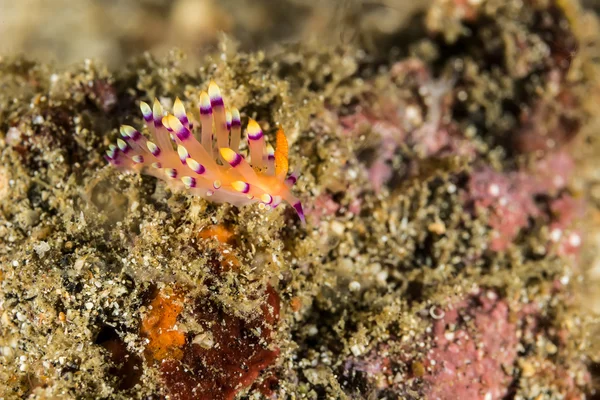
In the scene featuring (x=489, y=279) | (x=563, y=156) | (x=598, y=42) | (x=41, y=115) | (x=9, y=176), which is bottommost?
(x=489, y=279)

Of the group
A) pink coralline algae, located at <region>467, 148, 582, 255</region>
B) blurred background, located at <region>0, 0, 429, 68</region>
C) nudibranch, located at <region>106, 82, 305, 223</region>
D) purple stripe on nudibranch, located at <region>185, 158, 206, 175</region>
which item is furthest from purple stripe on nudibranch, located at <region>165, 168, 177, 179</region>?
blurred background, located at <region>0, 0, 429, 68</region>

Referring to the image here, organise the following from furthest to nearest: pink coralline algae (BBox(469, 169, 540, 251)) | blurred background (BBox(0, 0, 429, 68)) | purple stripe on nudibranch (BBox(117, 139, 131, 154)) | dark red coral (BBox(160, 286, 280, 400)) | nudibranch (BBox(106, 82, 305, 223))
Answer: blurred background (BBox(0, 0, 429, 68)) → pink coralline algae (BBox(469, 169, 540, 251)) → purple stripe on nudibranch (BBox(117, 139, 131, 154)) → dark red coral (BBox(160, 286, 280, 400)) → nudibranch (BBox(106, 82, 305, 223))

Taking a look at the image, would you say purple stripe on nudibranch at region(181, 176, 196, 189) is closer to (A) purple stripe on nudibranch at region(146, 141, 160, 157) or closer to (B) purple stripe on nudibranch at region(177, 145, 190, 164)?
(B) purple stripe on nudibranch at region(177, 145, 190, 164)

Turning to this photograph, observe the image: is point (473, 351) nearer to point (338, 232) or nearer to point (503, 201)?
point (338, 232)

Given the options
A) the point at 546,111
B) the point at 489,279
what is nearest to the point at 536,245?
the point at 489,279

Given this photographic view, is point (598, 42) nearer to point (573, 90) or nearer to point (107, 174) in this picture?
point (573, 90)
